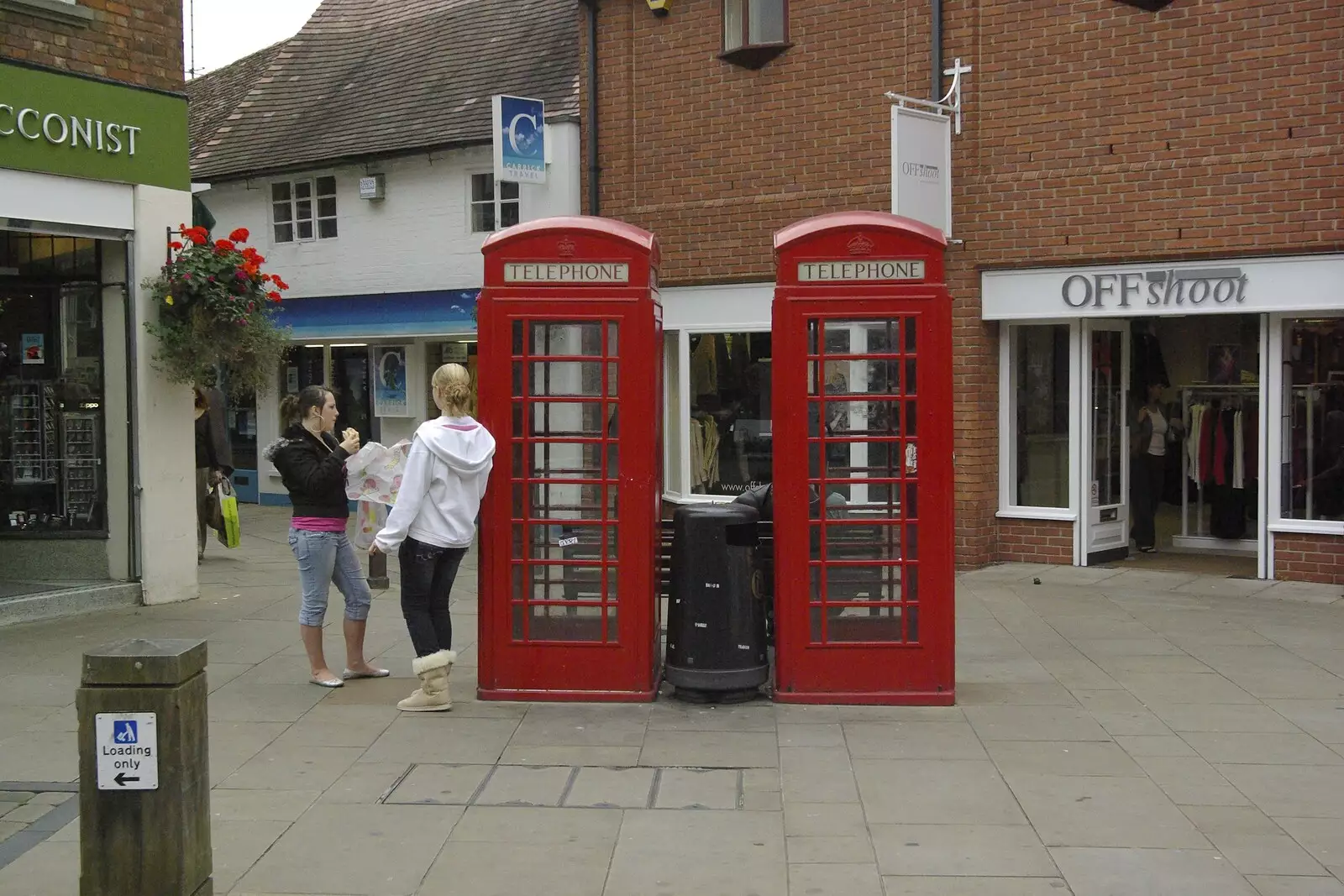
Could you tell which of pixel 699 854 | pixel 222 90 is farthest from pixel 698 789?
pixel 222 90

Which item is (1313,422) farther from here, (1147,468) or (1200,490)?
(1200,490)

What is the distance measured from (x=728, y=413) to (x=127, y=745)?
1089 cm

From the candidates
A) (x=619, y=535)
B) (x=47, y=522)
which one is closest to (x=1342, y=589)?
(x=619, y=535)

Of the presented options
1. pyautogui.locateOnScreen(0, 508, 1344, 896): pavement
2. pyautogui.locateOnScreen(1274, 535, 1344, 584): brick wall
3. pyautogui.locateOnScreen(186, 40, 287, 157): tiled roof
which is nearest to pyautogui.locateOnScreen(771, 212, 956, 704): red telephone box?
pyautogui.locateOnScreen(0, 508, 1344, 896): pavement

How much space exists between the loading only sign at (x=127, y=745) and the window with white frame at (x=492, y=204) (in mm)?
13129

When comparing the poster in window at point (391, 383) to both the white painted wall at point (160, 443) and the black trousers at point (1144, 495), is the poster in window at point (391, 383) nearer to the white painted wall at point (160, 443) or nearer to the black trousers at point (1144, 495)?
the white painted wall at point (160, 443)

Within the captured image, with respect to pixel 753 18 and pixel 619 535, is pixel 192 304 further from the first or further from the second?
pixel 753 18

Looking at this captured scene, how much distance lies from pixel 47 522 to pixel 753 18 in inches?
323

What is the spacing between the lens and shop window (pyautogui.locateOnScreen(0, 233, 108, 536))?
36.5ft

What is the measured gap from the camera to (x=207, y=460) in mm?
13500

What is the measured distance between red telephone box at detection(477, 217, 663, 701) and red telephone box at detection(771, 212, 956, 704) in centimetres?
75

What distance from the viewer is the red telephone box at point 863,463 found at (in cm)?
761

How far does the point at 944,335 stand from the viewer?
24.8 ft

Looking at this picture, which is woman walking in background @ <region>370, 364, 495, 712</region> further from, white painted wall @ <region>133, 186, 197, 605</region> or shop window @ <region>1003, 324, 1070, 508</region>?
shop window @ <region>1003, 324, 1070, 508</region>
